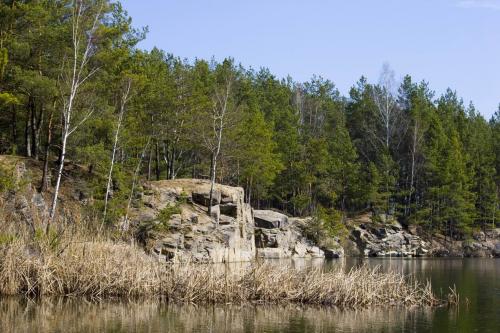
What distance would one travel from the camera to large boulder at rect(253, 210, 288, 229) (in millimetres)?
58241

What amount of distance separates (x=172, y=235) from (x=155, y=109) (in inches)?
501

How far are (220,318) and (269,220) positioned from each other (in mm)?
38422

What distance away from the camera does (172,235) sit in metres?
42.2

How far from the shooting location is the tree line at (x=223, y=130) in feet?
124

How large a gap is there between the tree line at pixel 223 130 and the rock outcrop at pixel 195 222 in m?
1.81

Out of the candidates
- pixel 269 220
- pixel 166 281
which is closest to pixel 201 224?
pixel 269 220

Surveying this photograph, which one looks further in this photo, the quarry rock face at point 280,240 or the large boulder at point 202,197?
the quarry rock face at point 280,240

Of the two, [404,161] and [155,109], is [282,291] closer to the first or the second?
[155,109]

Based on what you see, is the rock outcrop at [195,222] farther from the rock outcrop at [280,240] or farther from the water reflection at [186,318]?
the water reflection at [186,318]

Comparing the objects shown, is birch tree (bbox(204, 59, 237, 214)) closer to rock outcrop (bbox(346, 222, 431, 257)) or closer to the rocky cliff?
the rocky cliff

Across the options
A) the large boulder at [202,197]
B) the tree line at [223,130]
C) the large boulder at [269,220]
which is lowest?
the large boulder at [269,220]

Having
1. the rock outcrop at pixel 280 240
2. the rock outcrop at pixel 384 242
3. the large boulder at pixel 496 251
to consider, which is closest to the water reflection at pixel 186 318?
the rock outcrop at pixel 280 240

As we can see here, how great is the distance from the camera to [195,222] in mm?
45531

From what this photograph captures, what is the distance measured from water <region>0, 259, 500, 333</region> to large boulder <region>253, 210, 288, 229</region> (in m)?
34.8
